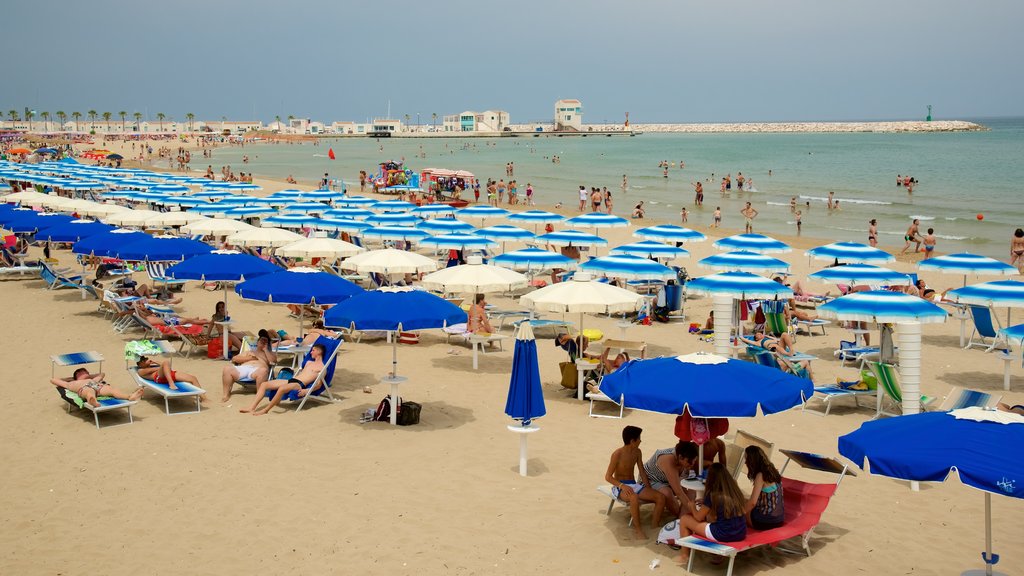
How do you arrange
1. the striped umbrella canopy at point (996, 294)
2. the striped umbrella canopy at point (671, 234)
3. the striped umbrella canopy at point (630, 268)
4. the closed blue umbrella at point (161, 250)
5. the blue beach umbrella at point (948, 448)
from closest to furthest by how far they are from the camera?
the blue beach umbrella at point (948, 448), the striped umbrella canopy at point (996, 294), the closed blue umbrella at point (161, 250), the striped umbrella canopy at point (630, 268), the striped umbrella canopy at point (671, 234)

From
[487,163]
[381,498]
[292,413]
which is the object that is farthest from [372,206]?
[487,163]

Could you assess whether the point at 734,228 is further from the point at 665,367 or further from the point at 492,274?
the point at 665,367

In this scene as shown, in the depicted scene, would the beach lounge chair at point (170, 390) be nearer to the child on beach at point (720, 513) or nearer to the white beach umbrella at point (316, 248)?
the white beach umbrella at point (316, 248)

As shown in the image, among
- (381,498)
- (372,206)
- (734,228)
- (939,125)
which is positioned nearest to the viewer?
(381,498)

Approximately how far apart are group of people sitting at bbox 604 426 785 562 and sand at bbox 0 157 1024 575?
0.28 meters

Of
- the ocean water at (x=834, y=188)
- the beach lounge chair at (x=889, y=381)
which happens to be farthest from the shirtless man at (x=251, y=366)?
the ocean water at (x=834, y=188)

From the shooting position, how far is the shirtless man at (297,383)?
909 centimetres

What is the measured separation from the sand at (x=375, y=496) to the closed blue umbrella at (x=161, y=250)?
6.85ft

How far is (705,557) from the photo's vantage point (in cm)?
589

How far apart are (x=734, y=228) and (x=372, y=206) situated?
544 inches

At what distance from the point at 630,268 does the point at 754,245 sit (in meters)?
4.07

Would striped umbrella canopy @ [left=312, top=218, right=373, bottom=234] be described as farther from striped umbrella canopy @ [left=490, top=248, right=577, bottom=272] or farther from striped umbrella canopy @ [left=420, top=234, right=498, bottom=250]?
striped umbrella canopy @ [left=490, top=248, right=577, bottom=272]

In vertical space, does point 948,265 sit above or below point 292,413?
above

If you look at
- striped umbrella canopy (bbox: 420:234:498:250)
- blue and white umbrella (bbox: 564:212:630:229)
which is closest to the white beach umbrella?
striped umbrella canopy (bbox: 420:234:498:250)
